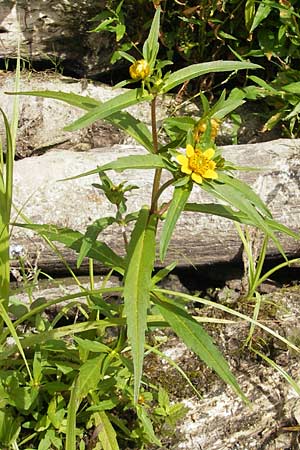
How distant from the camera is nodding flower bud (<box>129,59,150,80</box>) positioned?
1.30 m

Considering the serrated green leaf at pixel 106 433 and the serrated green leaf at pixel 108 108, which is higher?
the serrated green leaf at pixel 108 108

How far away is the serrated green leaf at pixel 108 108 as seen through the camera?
123cm

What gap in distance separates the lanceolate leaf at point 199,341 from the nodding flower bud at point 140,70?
49cm

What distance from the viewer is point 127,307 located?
49.4 inches

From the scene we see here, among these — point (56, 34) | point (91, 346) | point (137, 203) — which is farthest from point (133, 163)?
point (56, 34)

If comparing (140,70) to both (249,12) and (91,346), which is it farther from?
(249,12)

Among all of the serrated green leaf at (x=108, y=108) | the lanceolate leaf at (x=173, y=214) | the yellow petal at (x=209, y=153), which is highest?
the serrated green leaf at (x=108, y=108)

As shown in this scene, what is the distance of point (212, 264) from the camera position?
8.21 ft

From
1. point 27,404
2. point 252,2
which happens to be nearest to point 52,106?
point 252,2

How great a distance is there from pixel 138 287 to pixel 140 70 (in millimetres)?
425

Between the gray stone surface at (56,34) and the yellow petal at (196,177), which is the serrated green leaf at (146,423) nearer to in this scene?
the yellow petal at (196,177)

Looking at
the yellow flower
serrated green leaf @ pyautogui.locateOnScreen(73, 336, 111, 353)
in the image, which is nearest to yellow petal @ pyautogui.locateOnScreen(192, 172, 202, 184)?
the yellow flower

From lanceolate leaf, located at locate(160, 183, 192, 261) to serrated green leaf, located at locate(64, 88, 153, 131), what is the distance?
0.63ft

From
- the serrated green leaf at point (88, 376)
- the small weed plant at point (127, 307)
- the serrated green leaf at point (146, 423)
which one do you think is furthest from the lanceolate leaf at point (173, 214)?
the serrated green leaf at point (146, 423)
